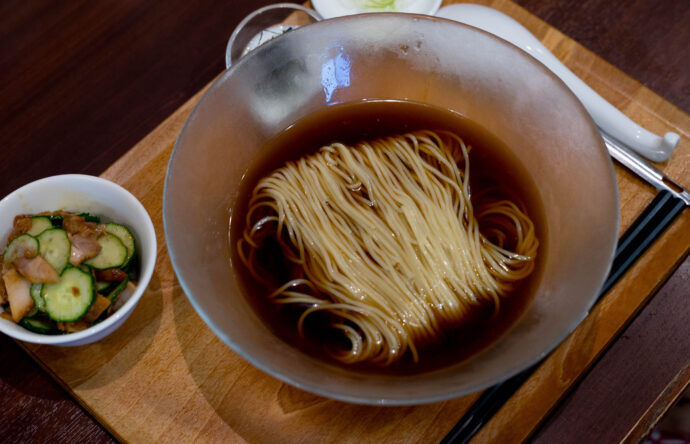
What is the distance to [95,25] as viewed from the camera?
2514 millimetres

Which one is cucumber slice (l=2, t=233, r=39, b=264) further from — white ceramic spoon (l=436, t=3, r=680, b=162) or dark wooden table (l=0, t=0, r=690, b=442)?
white ceramic spoon (l=436, t=3, r=680, b=162)

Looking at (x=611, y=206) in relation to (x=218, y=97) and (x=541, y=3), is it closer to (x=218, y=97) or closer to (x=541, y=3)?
(x=218, y=97)

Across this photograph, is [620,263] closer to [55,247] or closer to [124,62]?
[55,247]

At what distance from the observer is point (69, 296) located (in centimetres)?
150

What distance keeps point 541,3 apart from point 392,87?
1.14 metres

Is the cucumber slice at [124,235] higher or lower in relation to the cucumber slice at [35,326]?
higher

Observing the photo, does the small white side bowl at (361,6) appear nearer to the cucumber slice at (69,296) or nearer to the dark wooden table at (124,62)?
the dark wooden table at (124,62)

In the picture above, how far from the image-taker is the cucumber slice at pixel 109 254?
159 cm

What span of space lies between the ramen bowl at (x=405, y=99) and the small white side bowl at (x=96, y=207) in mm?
231

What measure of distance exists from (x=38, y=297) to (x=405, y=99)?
4.05 feet

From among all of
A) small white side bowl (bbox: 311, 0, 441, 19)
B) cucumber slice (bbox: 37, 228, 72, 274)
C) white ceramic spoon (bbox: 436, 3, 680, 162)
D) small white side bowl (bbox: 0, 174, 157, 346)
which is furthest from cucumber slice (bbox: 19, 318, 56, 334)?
white ceramic spoon (bbox: 436, 3, 680, 162)

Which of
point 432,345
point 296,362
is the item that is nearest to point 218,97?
point 296,362

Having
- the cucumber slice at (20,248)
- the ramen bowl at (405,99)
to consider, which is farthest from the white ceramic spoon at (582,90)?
the cucumber slice at (20,248)

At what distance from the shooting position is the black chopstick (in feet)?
4.97
